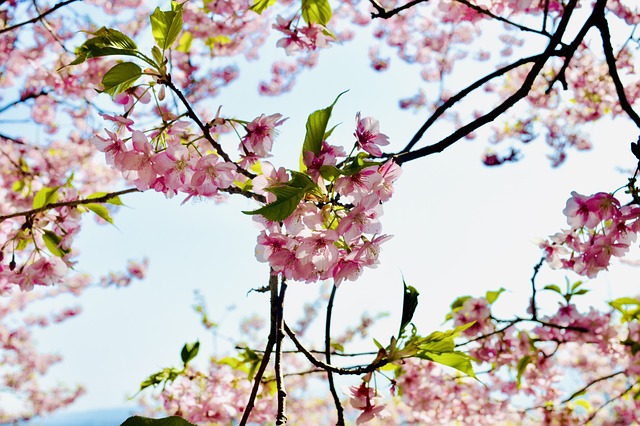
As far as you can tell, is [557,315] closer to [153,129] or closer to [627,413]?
[153,129]

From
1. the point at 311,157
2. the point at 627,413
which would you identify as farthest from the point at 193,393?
the point at 627,413

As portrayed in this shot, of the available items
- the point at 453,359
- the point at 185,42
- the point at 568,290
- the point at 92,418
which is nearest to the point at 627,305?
the point at 568,290

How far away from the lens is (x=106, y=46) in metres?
0.99

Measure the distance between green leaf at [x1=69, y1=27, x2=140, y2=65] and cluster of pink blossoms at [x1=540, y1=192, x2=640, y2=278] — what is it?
1196mm

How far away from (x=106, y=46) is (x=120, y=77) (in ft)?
0.20

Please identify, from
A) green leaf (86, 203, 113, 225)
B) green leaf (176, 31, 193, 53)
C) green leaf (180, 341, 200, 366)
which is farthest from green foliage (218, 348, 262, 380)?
green leaf (176, 31, 193, 53)

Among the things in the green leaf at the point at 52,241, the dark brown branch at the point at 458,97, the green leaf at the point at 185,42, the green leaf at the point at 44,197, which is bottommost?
the green leaf at the point at 52,241

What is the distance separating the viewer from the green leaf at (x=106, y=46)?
998mm

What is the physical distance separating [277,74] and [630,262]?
5.77 m

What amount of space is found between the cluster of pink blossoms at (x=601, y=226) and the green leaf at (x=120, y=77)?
1.17 metres

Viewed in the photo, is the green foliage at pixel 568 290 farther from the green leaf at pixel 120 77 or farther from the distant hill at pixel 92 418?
the distant hill at pixel 92 418

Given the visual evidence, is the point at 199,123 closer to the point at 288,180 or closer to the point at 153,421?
the point at 288,180

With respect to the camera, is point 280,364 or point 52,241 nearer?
point 280,364

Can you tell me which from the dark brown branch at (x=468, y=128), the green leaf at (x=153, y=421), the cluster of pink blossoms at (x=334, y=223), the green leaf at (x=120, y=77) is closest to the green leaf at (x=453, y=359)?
the cluster of pink blossoms at (x=334, y=223)
